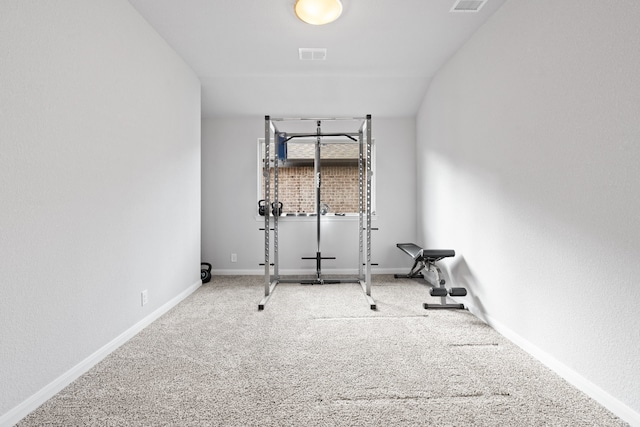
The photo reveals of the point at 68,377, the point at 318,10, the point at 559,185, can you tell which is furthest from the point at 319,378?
the point at 318,10

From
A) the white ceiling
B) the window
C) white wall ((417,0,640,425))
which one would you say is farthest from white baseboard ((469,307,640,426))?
the window

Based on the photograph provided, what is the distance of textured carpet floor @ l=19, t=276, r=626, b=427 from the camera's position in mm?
1481

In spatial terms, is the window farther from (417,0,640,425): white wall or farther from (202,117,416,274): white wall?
(417,0,640,425): white wall

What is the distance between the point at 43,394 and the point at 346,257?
3585mm

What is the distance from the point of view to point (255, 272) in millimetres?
4656

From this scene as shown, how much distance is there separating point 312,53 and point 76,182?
94.8 inches

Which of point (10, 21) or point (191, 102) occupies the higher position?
point (191, 102)

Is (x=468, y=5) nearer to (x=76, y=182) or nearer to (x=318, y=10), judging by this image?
(x=318, y=10)

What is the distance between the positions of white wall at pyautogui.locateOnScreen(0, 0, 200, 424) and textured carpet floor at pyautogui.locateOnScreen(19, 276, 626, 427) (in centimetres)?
28

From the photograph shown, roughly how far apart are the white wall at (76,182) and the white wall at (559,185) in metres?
2.82

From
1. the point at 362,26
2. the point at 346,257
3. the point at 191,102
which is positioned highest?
the point at 362,26

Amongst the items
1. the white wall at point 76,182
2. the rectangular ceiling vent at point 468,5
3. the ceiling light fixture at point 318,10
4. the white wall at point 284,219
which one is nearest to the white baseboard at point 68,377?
the white wall at point 76,182

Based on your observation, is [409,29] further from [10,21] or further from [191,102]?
[10,21]

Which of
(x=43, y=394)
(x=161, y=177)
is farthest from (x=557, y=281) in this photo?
(x=161, y=177)
